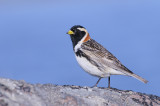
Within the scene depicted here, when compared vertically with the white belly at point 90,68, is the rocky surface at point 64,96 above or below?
below

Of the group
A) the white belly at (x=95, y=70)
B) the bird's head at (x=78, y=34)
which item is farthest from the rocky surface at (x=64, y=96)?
the bird's head at (x=78, y=34)

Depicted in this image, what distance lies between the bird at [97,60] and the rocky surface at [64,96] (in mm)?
1213

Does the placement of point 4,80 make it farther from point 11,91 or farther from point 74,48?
point 74,48

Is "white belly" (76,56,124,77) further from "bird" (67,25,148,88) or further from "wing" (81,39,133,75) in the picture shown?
"wing" (81,39,133,75)

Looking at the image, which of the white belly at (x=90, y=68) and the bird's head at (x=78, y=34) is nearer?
the white belly at (x=90, y=68)

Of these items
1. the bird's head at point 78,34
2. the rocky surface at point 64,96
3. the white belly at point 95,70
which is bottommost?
the rocky surface at point 64,96

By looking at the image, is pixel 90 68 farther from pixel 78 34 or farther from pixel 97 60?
pixel 78 34

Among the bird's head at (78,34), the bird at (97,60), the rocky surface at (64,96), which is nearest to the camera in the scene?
the rocky surface at (64,96)

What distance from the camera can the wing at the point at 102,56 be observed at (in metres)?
9.84

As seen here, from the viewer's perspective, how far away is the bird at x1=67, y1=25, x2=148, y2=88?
32.1ft

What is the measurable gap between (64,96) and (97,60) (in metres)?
3.18

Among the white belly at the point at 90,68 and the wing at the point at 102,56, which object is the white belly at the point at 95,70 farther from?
the wing at the point at 102,56

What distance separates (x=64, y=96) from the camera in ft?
23.0

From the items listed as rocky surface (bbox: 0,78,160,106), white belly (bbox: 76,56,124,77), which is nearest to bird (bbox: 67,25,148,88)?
white belly (bbox: 76,56,124,77)
